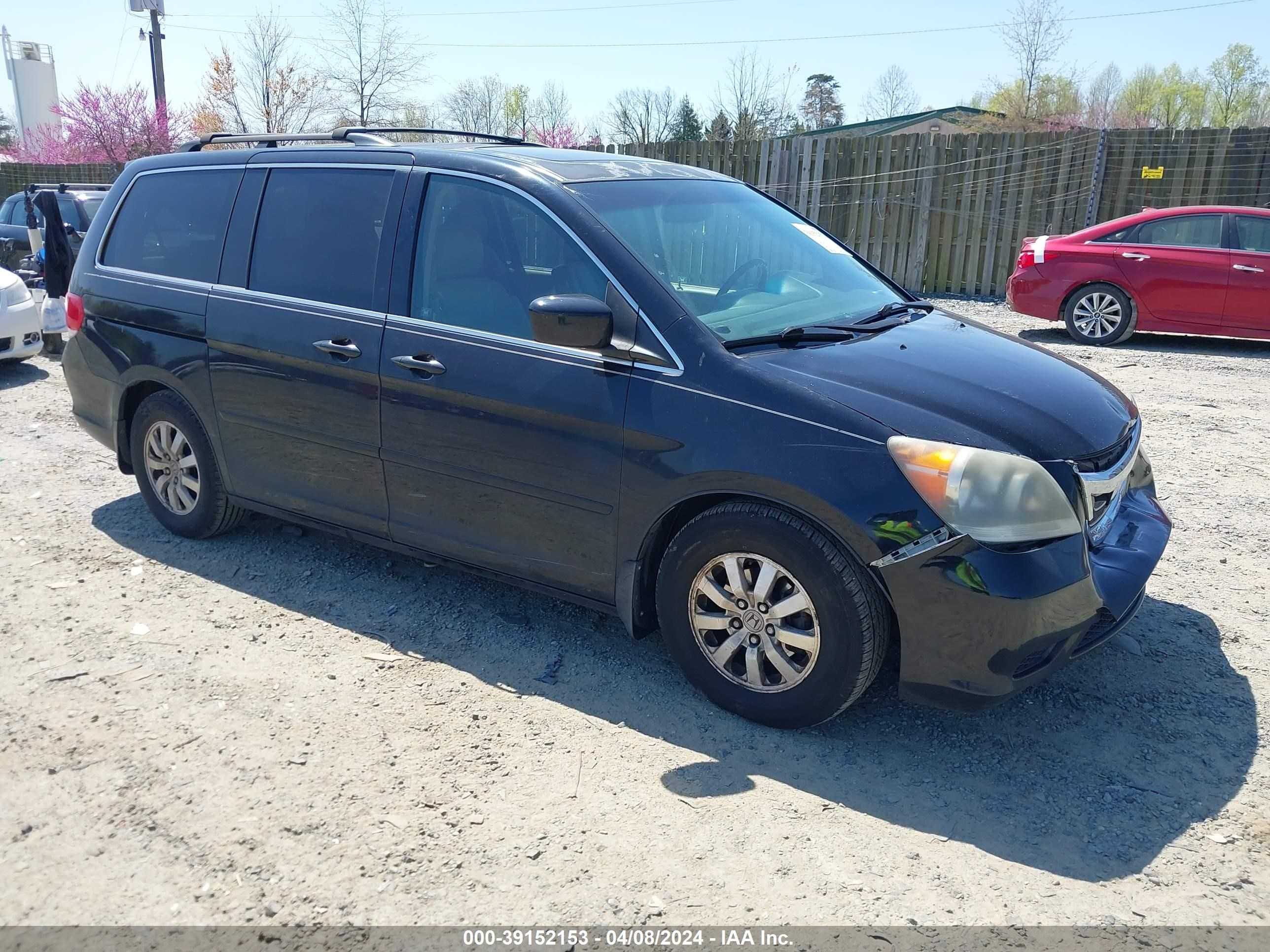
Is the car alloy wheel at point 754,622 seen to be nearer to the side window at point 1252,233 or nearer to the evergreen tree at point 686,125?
the side window at point 1252,233

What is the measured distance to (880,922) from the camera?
265cm

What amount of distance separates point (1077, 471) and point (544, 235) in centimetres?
208

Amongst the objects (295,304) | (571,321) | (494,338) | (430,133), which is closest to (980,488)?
(571,321)

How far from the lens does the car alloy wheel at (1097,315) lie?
36.3ft

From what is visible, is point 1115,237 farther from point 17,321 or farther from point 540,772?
point 17,321

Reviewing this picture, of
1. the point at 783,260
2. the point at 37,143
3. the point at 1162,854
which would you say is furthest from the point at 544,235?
the point at 37,143

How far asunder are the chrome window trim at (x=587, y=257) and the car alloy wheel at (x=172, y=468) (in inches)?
67.6

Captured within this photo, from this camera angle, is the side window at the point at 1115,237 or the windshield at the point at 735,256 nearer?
the windshield at the point at 735,256

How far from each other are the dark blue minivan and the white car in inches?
202

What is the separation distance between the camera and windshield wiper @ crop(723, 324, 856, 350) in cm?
358

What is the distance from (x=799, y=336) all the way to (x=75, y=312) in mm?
3981

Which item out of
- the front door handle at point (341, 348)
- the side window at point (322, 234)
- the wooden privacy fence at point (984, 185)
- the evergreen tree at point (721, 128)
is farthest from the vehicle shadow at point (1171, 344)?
the evergreen tree at point (721, 128)

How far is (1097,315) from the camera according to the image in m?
11.2

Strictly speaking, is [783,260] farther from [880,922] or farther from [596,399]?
[880,922]
